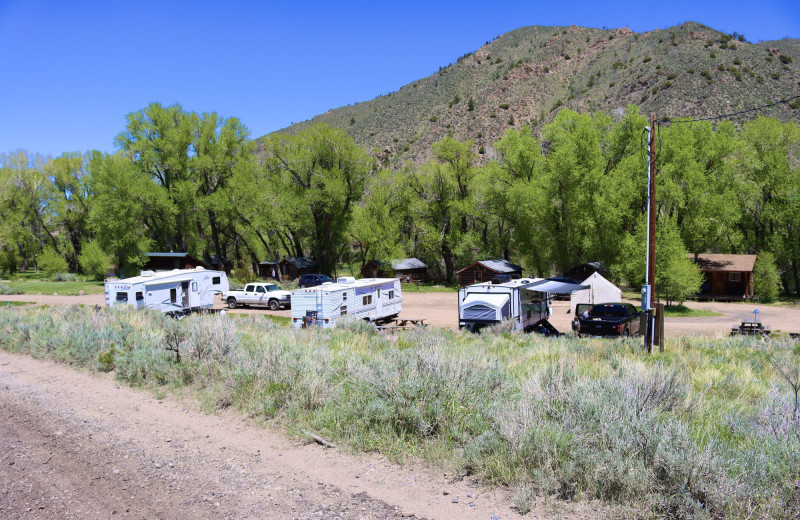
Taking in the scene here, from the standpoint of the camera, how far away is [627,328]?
59.0ft

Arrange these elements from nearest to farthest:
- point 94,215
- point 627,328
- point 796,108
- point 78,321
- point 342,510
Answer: point 342,510
point 78,321
point 627,328
point 94,215
point 796,108

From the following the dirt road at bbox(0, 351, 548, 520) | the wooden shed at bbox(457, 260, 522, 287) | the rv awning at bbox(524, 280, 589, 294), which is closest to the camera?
the dirt road at bbox(0, 351, 548, 520)

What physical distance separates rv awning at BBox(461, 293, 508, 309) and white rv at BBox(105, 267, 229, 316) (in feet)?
45.9

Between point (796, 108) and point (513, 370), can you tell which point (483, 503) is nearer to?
point (513, 370)

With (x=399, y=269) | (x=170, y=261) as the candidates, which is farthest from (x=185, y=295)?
(x=399, y=269)

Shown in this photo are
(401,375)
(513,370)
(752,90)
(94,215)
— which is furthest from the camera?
(752,90)

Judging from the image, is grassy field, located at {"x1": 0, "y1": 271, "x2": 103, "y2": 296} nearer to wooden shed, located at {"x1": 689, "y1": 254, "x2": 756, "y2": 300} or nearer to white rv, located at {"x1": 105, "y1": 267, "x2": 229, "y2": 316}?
white rv, located at {"x1": 105, "y1": 267, "x2": 229, "y2": 316}

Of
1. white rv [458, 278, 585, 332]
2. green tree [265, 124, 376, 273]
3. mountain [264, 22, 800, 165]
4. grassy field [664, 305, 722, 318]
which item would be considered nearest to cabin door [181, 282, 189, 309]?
white rv [458, 278, 585, 332]

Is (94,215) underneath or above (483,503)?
above

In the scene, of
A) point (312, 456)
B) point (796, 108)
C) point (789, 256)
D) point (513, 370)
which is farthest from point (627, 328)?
point (796, 108)

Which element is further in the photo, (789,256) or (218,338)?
(789,256)

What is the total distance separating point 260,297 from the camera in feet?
98.3

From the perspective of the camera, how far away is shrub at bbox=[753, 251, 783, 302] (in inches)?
1411

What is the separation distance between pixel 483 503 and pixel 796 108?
251 ft
